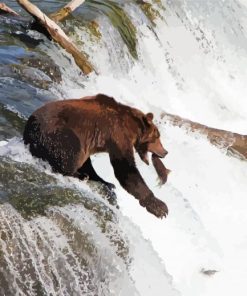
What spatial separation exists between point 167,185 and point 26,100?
1448 mm

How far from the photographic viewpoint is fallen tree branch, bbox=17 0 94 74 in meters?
8.48

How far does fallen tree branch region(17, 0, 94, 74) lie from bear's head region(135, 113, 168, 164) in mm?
3502

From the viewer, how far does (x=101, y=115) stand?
4.74m

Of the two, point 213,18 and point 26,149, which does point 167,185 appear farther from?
point 213,18

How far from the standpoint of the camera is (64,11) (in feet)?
32.1

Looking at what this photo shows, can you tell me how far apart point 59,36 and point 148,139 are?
4.02m

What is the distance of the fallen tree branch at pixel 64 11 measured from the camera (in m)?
9.62

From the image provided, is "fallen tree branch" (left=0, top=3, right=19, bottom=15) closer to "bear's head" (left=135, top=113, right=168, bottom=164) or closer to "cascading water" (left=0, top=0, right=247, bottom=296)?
"cascading water" (left=0, top=0, right=247, bottom=296)

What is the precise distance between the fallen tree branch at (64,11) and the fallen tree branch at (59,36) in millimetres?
767

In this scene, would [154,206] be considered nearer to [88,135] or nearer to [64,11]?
[88,135]

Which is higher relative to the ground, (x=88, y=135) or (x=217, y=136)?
(x=88, y=135)

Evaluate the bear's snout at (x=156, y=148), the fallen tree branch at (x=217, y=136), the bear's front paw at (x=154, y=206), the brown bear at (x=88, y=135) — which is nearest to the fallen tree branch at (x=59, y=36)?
the fallen tree branch at (x=217, y=136)

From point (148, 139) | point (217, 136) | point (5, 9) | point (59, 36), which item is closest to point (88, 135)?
point (148, 139)

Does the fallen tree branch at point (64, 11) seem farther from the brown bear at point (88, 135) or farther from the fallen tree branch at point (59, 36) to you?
the brown bear at point (88, 135)
